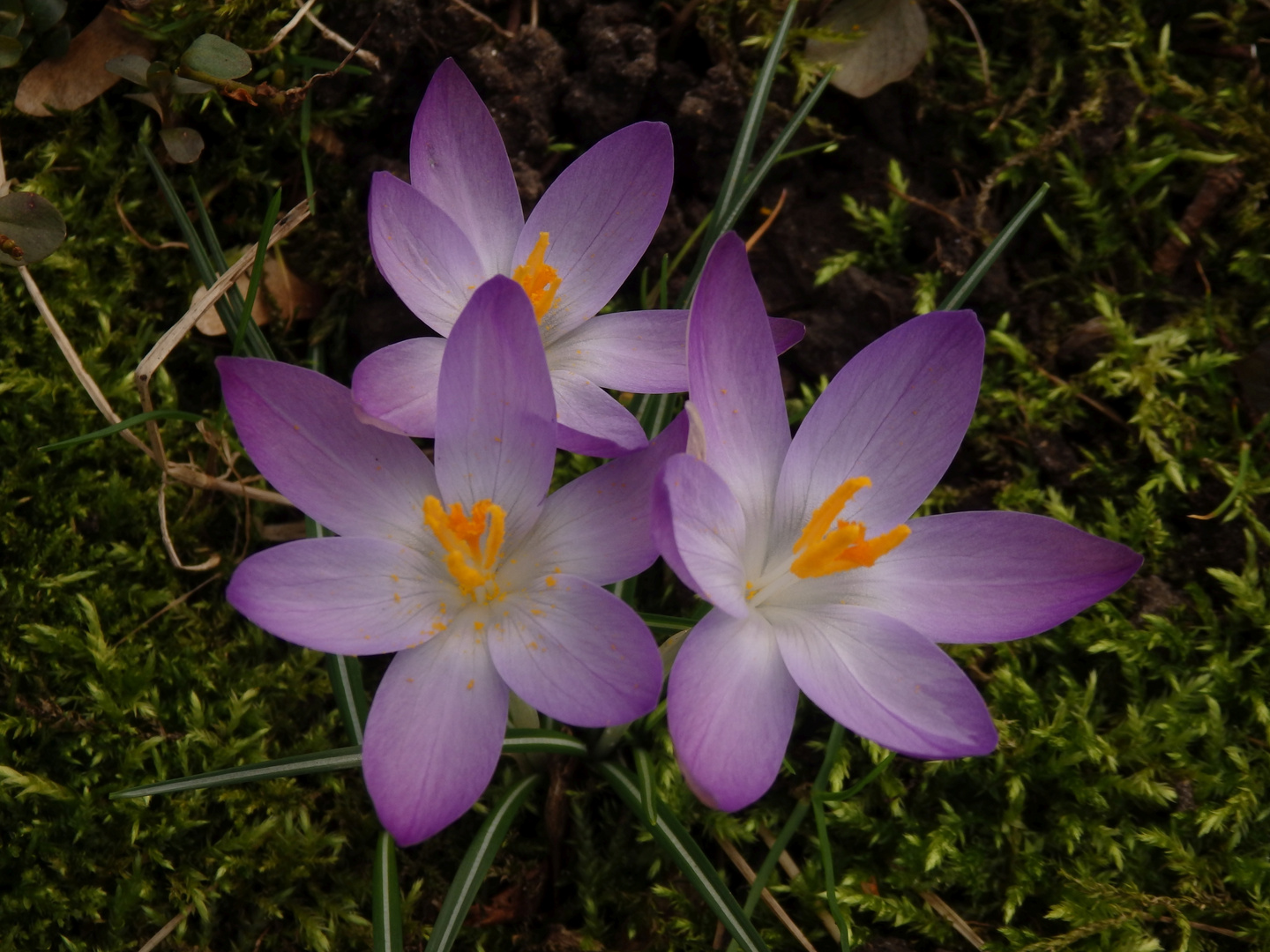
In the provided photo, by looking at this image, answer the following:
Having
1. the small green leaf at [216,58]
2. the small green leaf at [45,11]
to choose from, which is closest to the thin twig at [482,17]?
the small green leaf at [216,58]

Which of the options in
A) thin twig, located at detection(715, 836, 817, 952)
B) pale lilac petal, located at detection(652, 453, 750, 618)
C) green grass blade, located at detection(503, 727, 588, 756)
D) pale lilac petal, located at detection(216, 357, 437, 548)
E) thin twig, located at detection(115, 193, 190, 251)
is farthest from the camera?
thin twig, located at detection(115, 193, 190, 251)

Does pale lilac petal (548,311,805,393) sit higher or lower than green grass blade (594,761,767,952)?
higher

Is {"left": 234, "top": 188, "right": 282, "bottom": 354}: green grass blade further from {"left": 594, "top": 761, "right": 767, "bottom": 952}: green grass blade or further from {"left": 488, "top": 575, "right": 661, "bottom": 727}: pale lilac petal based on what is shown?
{"left": 594, "top": 761, "right": 767, "bottom": 952}: green grass blade

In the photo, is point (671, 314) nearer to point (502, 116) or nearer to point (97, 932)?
point (502, 116)

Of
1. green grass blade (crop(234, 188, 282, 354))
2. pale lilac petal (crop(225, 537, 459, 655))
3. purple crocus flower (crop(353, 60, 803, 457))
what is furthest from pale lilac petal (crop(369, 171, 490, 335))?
pale lilac petal (crop(225, 537, 459, 655))

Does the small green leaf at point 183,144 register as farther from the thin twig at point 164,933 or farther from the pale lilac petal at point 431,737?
the thin twig at point 164,933

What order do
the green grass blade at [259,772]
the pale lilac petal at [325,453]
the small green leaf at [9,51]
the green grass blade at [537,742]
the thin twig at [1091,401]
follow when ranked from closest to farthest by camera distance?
the pale lilac petal at [325,453] < the green grass blade at [259,772] < the green grass blade at [537,742] < the small green leaf at [9,51] < the thin twig at [1091,401]

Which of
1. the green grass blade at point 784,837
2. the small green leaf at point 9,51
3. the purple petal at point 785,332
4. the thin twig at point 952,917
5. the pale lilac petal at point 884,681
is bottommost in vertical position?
the thin twig at point 952,917
